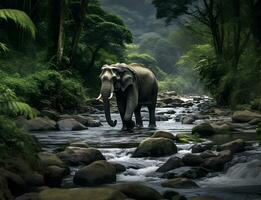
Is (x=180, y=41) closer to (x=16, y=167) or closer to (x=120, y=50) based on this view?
(x=120, y=50)

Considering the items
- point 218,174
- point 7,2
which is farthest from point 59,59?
point 218,174

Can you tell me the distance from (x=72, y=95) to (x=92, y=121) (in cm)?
515

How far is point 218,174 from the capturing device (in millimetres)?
8047

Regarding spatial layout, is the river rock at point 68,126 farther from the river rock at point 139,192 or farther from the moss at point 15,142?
A: the river rock at point 139,192

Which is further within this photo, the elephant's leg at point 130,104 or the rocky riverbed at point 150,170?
the elephant's leg at point 130,104

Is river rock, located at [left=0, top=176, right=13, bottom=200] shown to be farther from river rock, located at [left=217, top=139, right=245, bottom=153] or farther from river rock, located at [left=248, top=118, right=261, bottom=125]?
river rock, located at [left=248, top=118, right=261, bottom=125]

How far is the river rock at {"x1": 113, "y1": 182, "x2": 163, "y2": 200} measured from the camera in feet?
20.8

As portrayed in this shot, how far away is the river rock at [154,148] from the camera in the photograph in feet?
32.0

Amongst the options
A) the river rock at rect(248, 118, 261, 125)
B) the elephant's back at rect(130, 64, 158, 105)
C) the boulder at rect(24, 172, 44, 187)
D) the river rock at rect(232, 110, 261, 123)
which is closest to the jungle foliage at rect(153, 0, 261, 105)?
the river rock at rect(232, 110, 261, 123)

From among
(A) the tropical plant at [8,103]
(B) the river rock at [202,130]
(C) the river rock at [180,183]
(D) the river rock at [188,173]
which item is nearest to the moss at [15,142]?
(A) the tropical plant at [8,103]

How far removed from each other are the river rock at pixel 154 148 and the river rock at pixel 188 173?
169cm

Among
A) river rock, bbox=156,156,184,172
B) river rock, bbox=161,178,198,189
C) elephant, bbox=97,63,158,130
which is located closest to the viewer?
river rock, bbox=161,178,198,189

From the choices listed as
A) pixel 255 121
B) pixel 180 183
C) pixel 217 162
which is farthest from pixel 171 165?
pixel 255 121

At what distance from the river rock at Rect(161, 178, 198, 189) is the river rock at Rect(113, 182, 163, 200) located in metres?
0.77
